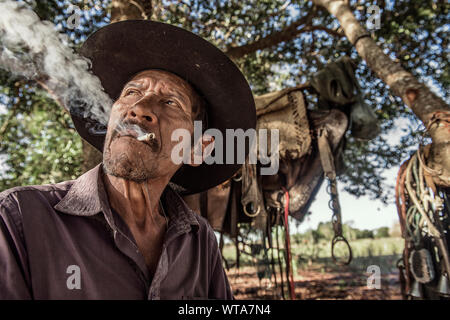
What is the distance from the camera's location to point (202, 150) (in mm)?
2209

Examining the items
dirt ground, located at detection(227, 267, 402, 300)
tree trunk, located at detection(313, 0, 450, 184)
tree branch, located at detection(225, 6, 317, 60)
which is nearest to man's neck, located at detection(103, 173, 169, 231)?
tree trunk, located at detection(313, 0, 450, 184)

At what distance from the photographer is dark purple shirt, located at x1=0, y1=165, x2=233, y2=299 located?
1.00m

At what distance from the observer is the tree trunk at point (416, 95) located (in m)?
2.40

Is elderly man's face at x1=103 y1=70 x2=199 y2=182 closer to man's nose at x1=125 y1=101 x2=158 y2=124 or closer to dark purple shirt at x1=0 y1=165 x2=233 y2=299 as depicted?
man's nose at x1=125 y1=101 x2=158 y2=124

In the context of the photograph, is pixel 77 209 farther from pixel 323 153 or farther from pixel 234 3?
pixel 234 3

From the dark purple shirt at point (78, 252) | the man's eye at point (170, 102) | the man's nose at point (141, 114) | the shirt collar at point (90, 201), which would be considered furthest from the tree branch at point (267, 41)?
the dark purple shirt at point (78, 252)

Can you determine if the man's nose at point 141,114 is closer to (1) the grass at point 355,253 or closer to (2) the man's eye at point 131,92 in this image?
(2) the man's eye at point 131,92

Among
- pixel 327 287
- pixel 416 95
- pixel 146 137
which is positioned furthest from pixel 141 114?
pixel 327 287

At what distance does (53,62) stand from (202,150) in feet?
4.33

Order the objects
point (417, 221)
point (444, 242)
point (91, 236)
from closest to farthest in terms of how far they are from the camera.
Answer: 1. point (91, 236)
2. point (444, 242)
3. point (417, 221)

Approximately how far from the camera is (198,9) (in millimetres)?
5160

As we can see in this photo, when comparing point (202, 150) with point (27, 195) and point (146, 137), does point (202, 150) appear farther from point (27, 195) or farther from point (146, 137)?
point (27, 195)

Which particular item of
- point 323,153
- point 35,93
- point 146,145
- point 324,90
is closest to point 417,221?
point 323,153

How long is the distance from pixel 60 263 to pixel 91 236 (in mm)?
167
